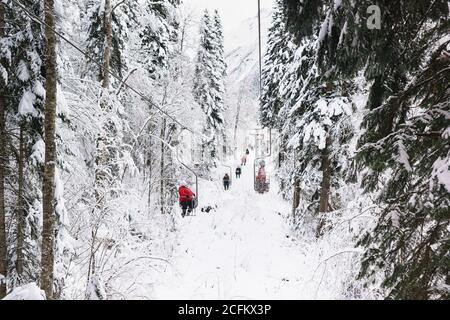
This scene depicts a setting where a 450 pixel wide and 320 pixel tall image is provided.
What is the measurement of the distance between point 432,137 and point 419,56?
1126 mm

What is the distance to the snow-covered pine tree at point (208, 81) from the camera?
1179 inches

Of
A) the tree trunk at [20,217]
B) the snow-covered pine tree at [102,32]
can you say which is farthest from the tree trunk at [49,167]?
the snow-covered pine tree at [102,32]

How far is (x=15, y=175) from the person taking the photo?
334 inches

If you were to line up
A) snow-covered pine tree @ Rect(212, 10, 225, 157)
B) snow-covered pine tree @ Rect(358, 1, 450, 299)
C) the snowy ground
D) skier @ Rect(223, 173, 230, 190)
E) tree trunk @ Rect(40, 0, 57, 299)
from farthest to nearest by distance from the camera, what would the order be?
snow-covered pine tree @ Rect(212, 10, 225, 157) < skier @ Rect(223, 173, 230, 190) < the snowy ground < tree trunk @ Rect(40, 0, 57, 299) < snow-covered pine tree @ Rect(358, 1, 450, 299)

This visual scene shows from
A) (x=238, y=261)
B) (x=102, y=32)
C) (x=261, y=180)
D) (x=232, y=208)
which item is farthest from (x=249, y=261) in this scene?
(x=261, y=180)

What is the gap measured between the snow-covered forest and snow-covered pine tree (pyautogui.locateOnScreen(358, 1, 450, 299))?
0.07 ft

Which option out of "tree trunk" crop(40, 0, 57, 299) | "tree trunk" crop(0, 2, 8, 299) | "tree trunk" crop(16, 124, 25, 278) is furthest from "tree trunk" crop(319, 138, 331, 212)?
"tree trunk" crop(0, 2, 8, 299)

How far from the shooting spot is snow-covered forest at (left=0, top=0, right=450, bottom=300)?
3.89m

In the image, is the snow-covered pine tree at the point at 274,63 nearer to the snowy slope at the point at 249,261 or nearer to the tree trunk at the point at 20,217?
the snowy slope at the point at 249,261

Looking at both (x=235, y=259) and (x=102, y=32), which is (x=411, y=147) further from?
(x=102, y=32)

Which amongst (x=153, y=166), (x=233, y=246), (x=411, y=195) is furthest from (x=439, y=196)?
(x=153, y=166)

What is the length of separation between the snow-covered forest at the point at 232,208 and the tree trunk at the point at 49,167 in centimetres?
3

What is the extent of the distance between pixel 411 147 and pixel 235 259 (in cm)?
886

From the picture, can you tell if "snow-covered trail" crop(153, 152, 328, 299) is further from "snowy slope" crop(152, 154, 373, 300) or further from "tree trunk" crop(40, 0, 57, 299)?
"tree trunk" crop(40, 0, 57, 299)
